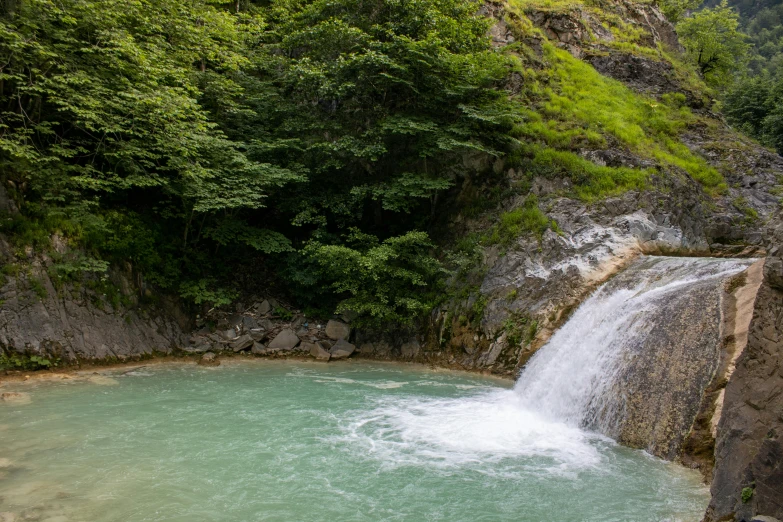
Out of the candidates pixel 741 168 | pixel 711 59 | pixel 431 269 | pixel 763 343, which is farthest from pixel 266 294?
pixel 711 59

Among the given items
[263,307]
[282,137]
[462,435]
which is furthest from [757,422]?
[282,137]

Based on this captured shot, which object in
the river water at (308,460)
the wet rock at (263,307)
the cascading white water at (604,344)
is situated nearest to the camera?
the river water at (308,460)

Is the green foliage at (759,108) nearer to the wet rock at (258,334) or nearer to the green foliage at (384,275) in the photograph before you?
the green foliage at (384,275)

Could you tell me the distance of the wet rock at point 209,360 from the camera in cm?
1283

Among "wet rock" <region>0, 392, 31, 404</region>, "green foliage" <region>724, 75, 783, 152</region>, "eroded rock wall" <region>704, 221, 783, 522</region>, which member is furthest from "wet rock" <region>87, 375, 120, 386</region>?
"green foliage" <region>724, 75, 783, 152</region>

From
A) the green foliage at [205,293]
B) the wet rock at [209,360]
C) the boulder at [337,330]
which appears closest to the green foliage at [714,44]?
the boulder at [337,330]

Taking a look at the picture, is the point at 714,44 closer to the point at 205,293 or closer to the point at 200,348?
the point at 205,293

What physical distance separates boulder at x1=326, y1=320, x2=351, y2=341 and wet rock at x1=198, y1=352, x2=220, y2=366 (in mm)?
3220

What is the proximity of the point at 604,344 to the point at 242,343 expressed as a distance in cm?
Result: 946

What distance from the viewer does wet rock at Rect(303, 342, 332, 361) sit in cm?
1394

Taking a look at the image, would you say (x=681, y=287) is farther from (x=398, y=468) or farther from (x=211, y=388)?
(x=211, y=388)

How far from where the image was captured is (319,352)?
14.0 meters

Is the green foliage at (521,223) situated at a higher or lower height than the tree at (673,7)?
lower

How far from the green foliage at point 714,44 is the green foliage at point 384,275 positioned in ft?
68.2
